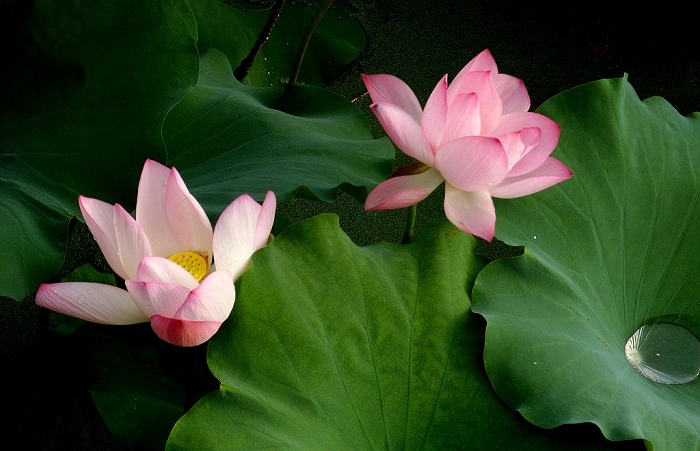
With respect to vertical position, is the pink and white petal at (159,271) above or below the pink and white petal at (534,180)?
above

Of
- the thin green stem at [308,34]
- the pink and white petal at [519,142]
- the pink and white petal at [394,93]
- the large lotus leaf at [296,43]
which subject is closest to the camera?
the pink and white petal at [519,142]

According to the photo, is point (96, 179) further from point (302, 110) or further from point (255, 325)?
point (302, 110)

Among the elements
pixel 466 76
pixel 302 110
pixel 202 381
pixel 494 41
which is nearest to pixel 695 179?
pixel 466 76

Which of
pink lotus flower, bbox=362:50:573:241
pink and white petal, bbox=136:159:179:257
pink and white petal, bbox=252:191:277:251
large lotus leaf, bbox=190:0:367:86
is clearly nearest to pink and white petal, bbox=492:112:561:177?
pink lotus flower, bbox=362:50:573:241

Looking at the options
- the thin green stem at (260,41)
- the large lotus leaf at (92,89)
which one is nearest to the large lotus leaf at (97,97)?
the large lotus leaf at (92,89)

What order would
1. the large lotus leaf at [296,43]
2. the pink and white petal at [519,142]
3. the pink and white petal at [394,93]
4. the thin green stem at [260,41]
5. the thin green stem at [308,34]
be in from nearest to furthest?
1. the pink and white petal at [519,142]
2. the pink and white petal at [394,93]
3. the thin green stem at [308,34]
4. the thin green stem at [260,41]
5. the large lotus leaf at [296,43]

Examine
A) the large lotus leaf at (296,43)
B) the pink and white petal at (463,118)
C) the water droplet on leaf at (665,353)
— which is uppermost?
the pink and white petal at (463,118)

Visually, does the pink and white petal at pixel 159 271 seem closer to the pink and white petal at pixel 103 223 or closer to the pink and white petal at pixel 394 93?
the pink and white petal at pixel 103 223
